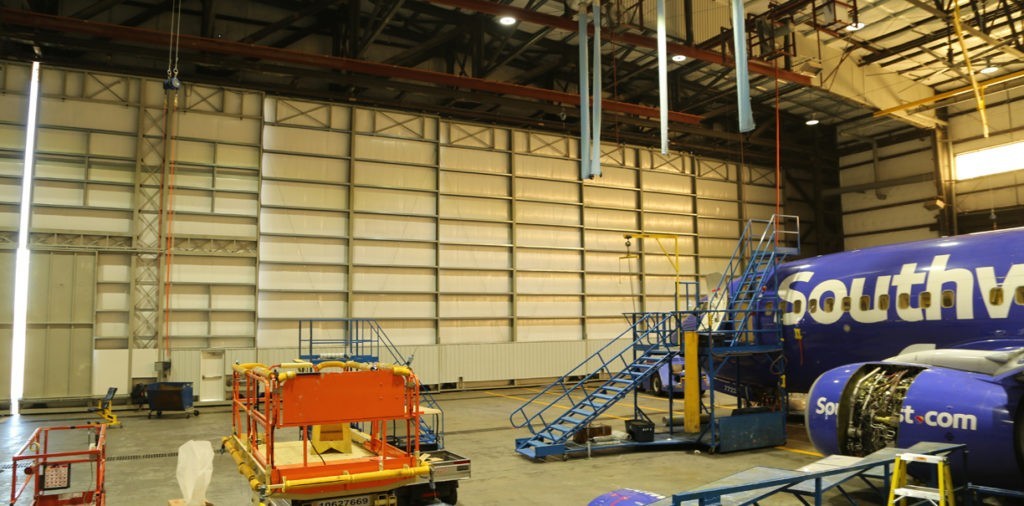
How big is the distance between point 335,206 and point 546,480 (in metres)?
17.6

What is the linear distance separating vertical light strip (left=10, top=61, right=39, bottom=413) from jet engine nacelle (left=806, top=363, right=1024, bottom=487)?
78.7 feet

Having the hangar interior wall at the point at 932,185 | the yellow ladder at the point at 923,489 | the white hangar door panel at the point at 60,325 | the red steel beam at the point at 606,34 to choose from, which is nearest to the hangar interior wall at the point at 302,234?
the white hangar door panel at the point at 60,325

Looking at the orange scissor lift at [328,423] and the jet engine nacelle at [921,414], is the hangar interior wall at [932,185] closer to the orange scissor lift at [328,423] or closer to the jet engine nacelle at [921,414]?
the jet engine nacelle at [921,414]

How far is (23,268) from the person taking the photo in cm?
2269

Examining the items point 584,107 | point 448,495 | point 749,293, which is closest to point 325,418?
point 448,495

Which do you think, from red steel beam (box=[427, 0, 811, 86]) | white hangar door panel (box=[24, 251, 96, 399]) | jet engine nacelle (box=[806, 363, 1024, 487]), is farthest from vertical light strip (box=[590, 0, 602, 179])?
white hangar door panel (box=[24, 251, 96, 399])

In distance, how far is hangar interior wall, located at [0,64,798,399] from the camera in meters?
23.3

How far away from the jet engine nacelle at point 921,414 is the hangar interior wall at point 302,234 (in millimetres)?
18526

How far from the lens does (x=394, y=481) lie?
7.66 metres

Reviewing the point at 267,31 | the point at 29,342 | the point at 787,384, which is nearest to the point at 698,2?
the point at 787,384

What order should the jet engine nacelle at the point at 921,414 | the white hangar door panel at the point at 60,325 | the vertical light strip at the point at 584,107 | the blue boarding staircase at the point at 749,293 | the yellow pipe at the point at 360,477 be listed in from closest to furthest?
the yellow pipe at the point at 360,477
the jet engine nacelle at the point at 921,414
the blue boarding staircase at the point at 749,293
the vertical light strip at the point at 584,107
the white hangar door panel at the point at 60,325

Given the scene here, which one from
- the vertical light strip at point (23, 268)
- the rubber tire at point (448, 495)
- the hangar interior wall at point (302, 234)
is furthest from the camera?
the hangar interior wall at point (302, 234)

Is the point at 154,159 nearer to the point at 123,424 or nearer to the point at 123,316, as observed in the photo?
the point at 123,316

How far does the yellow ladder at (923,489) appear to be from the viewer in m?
7.86
